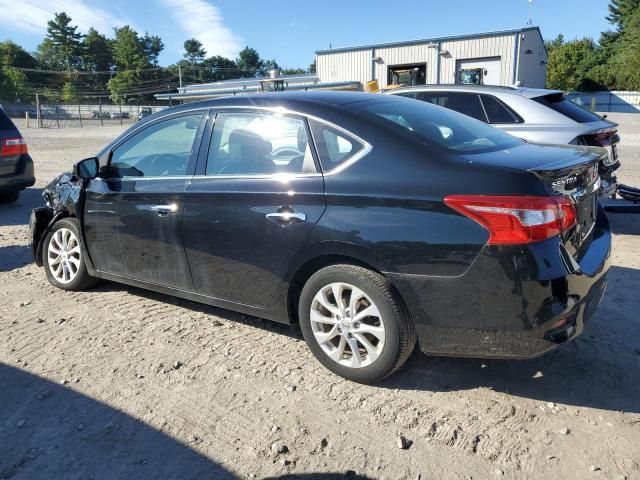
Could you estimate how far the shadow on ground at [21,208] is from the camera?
820cm

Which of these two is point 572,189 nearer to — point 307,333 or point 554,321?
point 554,321

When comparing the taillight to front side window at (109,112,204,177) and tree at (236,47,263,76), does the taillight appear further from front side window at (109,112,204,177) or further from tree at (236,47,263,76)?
tree at (236,47,263,76)

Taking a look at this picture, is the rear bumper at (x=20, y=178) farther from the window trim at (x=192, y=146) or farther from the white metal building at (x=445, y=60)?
the white metal building at (x=445, y=60)

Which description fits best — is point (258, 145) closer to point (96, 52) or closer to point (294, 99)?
point (294, 99)

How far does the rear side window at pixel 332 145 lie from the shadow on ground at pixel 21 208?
6277mm

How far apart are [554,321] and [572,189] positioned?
0.71 m

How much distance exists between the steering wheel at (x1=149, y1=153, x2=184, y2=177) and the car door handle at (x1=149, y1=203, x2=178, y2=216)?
0.25 metres

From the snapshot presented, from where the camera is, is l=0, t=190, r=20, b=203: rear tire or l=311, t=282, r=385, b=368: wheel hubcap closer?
l=311, t=282, r=385, b=368: wheel hubcap

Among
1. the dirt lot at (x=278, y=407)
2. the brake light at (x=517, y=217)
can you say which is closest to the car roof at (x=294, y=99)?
the brake light at (x=517, y=217)

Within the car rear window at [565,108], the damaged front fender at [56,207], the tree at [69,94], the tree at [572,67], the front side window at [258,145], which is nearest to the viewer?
the front side window at [258,145]

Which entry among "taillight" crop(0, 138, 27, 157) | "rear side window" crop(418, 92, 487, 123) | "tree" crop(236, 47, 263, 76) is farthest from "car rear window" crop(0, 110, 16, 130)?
"tree" crop(236, 47, 263, 76)

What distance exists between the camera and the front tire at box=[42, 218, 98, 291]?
4.74 m

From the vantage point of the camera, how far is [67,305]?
15.0ft

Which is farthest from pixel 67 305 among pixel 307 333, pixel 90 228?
pixel 307 333
